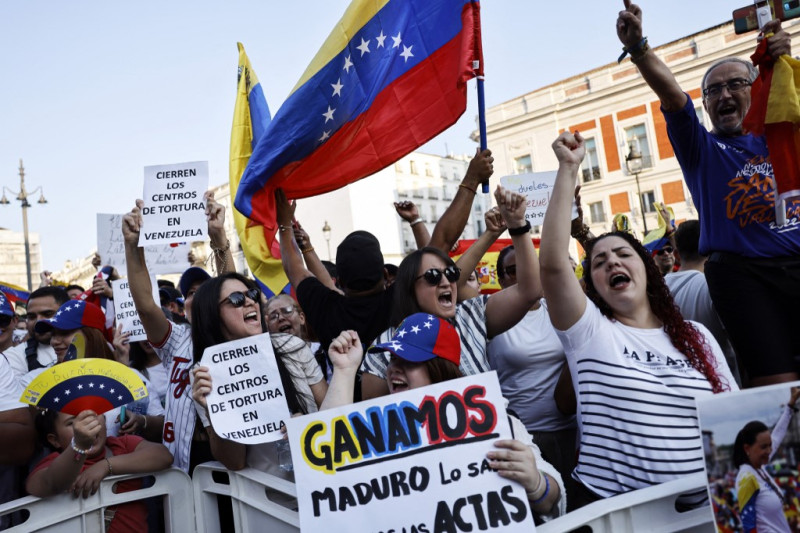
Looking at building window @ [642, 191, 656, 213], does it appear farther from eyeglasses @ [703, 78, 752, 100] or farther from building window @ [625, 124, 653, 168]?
eyeglasses @ [703, 78, 752, 100]

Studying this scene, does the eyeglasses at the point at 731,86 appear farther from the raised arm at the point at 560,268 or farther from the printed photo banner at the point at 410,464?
the printed photo banner at the point at 410,464

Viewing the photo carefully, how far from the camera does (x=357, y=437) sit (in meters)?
2.23

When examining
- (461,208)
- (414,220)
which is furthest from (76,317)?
(461,208)

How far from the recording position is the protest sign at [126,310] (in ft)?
16.7

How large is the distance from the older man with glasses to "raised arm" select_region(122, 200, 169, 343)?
2.78m

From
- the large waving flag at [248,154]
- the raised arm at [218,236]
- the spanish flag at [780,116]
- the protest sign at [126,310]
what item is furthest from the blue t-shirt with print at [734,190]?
the protest sign at [126,310]

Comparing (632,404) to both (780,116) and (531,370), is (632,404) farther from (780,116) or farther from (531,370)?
(780,116)

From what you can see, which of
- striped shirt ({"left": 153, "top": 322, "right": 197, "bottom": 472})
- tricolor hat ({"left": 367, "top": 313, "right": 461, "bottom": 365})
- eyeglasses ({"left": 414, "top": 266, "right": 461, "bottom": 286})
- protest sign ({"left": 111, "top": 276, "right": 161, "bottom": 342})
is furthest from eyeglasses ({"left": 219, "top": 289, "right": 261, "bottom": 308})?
protest sign ({"left": 111, "top": 276, "right": 161, "bottom": 342})

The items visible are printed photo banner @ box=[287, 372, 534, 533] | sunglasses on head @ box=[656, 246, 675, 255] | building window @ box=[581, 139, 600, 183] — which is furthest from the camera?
building window @ box=[581, 139, 600, 183]

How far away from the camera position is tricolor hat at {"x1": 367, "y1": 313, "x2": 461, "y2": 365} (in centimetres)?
250

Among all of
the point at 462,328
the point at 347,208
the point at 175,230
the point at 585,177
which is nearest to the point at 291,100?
the point at 175,230

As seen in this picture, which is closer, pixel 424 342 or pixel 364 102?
pixel 424 342

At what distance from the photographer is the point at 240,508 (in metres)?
2.84

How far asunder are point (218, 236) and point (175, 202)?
0.45 metres
